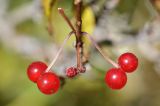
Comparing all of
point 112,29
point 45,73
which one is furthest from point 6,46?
point 45,73

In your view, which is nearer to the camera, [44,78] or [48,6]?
[44,78]

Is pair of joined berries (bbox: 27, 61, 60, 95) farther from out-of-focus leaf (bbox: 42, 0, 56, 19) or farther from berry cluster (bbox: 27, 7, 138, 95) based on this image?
out-of-focus leaf (bbox: 42, 0, 56, 19)

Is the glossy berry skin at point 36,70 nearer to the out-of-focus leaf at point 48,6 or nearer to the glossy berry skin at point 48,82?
the glossy berry skin at point 48,82

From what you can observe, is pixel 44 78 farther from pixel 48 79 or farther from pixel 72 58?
pixel 72 58

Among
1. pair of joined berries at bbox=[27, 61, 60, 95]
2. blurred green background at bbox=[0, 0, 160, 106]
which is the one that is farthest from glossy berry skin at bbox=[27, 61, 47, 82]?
blurred green background at bbox=[0, 0, 160, 106]

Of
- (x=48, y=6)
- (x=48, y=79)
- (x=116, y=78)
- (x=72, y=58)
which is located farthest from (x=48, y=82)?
(x=72, y=58)

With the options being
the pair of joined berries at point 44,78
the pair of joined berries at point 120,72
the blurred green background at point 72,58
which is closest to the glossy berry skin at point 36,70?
the pair of joined berries at point 44,78
